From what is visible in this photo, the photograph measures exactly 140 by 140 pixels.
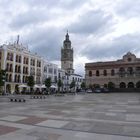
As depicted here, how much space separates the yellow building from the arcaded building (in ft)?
65.7

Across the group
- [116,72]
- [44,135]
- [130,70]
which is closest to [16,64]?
[116,72]

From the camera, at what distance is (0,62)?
65.8 meters

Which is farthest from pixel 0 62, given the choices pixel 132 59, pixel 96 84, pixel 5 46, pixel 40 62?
pixel 132 59

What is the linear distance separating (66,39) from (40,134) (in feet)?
421

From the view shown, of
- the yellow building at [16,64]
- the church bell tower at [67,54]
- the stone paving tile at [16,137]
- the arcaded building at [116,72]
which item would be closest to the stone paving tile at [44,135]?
the stone paving tile at [16,137]

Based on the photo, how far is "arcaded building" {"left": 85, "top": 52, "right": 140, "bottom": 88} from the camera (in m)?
76.5

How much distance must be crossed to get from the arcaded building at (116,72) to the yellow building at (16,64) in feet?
65.7

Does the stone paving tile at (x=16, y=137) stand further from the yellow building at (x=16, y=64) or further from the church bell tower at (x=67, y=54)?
the church bell tower at (x=67, y=54)

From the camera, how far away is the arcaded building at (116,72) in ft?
251

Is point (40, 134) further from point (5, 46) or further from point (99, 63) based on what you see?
point (99, 63)

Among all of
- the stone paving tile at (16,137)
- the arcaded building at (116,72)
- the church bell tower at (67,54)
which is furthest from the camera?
the church bell tower at (67,54)

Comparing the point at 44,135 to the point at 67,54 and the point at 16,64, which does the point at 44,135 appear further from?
the point at 67,54

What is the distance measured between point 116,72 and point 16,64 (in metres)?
33.8

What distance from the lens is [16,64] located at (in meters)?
70.1
